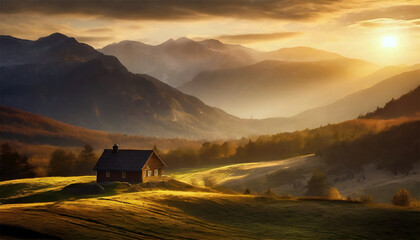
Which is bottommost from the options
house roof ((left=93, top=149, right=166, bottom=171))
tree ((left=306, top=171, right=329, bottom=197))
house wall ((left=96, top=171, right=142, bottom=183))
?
tree ((left=306, top=171, right=329, bottom=197))

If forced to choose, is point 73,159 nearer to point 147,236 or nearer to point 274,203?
point 274,203

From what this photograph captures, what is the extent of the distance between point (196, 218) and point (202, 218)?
1.28m

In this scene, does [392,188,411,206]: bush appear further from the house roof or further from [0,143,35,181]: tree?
[0,143,35,181]: tree

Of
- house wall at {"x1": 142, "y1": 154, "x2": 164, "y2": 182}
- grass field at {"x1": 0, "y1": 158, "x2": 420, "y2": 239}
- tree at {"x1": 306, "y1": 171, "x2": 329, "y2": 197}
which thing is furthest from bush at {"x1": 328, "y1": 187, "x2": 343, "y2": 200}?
house wall at {"x1": 142, "y1": 154, "x2": 164, "y2": 182}

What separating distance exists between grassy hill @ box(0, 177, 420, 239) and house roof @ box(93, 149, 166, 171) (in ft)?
97.4

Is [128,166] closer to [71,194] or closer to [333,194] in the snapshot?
[71,194]

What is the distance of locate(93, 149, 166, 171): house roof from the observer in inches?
4606

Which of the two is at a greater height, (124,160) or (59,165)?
(59,165)

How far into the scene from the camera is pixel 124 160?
119 m

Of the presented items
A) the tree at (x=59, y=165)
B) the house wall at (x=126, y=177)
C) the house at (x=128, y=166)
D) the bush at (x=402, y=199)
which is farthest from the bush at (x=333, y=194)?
the tree at (x=59, y=165)

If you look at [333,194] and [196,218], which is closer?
[196,218]

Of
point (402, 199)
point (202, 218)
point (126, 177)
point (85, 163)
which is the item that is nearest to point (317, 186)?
point (402, 199)

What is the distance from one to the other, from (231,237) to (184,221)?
8.94 metres

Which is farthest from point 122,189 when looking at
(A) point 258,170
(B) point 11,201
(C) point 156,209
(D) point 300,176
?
(A) point 258,170
